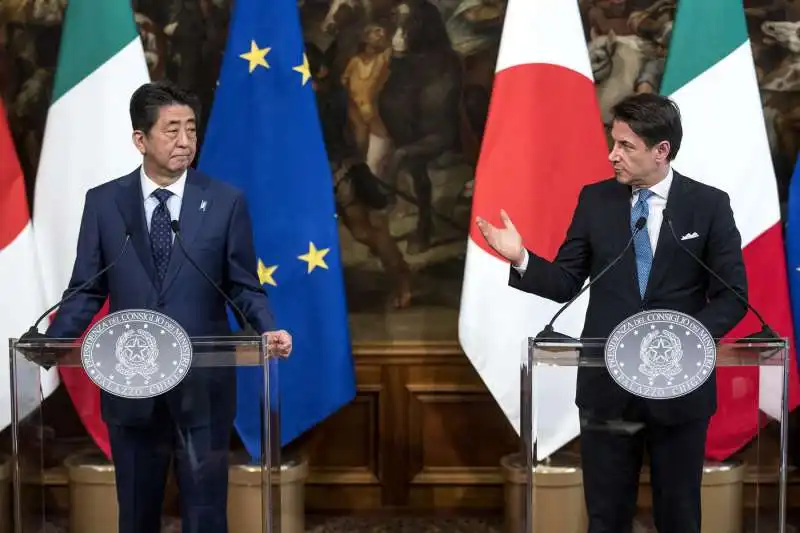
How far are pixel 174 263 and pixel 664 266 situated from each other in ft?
4.34

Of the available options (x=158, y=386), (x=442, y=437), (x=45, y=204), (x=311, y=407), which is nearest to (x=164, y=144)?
(x=158, y=386)

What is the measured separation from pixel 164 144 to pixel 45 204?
1229mm

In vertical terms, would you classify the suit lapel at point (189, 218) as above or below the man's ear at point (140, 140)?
below

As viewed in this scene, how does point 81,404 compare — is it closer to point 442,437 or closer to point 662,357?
point 662,357

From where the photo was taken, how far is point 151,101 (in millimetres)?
2877

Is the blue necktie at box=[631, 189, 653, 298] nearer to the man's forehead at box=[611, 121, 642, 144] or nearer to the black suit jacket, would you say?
the black suit jacket

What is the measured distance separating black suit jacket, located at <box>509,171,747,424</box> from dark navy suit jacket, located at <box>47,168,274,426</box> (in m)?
0.80

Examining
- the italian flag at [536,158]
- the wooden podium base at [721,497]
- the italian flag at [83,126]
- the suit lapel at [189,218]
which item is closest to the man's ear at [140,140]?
the suit lapel at [189,218]

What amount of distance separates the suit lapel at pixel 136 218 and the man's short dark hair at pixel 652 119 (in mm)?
1344

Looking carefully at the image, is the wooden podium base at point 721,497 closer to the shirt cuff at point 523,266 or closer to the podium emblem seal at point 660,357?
the podium emblem seal at point 660,357

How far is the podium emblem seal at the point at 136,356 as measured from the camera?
7.26 ft

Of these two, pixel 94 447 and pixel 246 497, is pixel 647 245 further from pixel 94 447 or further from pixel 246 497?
A: pixel 94 447

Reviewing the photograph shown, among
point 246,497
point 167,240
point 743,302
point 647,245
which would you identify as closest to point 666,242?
point 647,245

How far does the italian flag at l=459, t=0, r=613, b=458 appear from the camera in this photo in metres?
3.82
